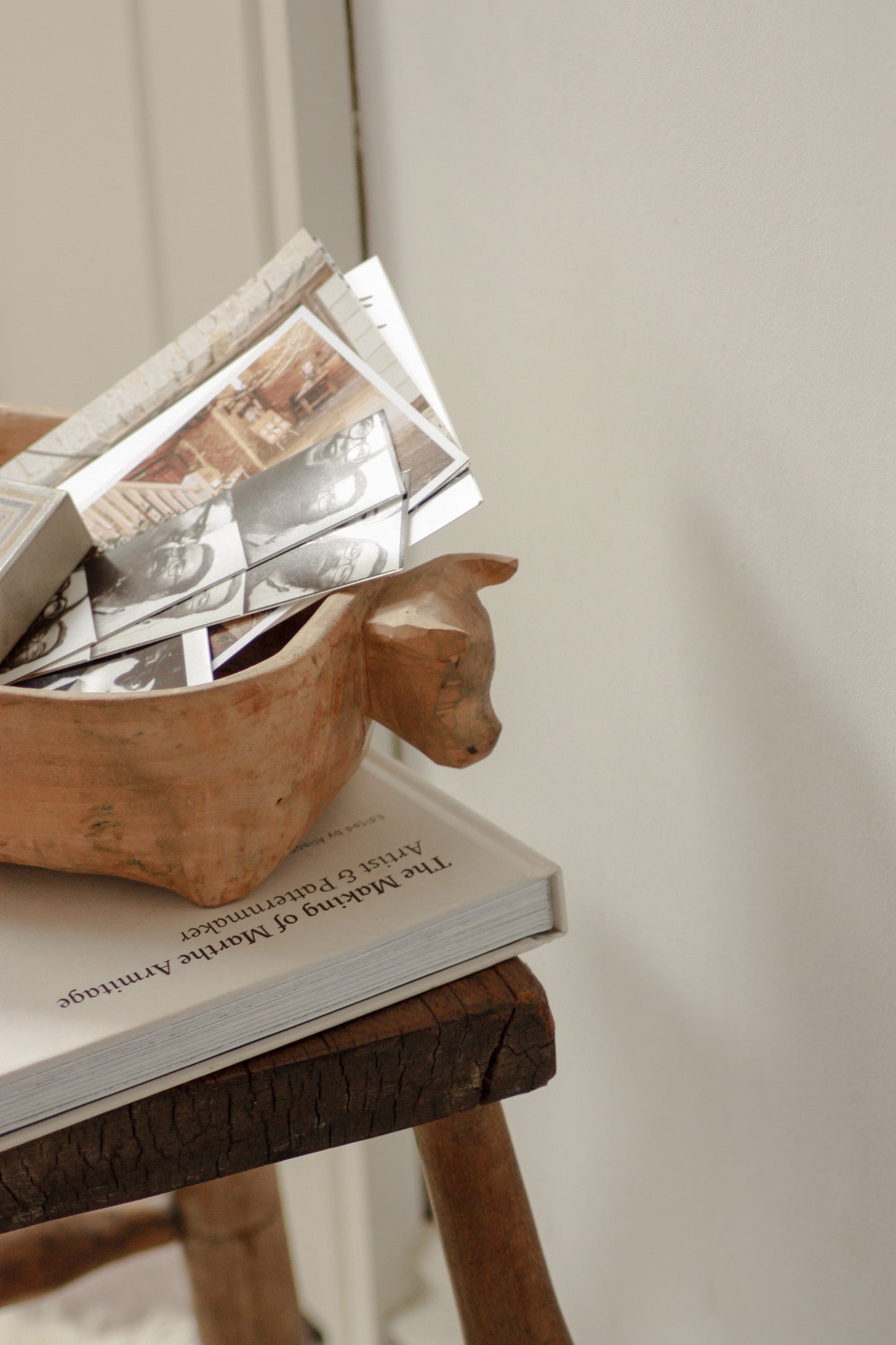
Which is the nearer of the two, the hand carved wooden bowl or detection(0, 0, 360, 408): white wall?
the hand carved wooden bowl

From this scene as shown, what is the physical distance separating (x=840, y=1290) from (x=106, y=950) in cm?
36

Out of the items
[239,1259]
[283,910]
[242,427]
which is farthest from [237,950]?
[239,1259]

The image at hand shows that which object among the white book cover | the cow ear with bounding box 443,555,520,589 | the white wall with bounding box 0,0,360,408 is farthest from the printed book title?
the white wall with bounding box 0,0,360,408

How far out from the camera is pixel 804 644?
1.50 ft

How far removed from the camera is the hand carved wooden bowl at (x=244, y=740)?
0.35 m

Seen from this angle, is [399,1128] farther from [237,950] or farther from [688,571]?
[688,571]

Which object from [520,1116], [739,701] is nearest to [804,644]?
[739,701]

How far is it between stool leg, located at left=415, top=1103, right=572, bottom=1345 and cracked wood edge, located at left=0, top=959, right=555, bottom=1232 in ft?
0.34

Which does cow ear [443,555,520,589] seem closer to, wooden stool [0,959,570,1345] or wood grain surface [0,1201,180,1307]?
wooden stool [0,959,570,1345]

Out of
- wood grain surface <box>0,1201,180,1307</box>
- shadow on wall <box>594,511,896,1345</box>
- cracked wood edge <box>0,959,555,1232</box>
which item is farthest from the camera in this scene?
wood grain surface <box>0,1201,180,1307</box>

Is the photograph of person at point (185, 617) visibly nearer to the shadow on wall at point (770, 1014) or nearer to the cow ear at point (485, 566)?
the cow ear at point (485, 566)

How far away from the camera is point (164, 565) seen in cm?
46

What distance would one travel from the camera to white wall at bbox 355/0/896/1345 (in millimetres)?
425

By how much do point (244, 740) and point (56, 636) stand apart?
0.41 ft
